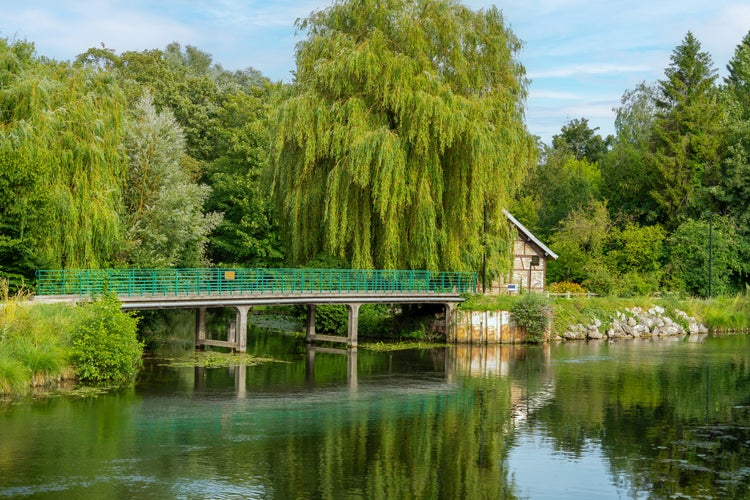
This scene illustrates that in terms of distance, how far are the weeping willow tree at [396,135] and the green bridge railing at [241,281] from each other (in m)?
0.73

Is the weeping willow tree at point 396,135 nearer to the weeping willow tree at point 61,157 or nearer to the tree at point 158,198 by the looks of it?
the tree at point 158,198

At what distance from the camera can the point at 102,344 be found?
88.3 feet

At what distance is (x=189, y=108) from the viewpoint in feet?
218

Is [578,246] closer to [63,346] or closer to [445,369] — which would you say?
[445,369]

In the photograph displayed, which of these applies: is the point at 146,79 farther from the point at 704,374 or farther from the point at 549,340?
the point at 704,374

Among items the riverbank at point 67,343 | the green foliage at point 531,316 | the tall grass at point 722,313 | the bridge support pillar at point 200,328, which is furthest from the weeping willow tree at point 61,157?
the tall grass at point 722,313

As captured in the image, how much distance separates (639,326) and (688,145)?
18278 millimetres

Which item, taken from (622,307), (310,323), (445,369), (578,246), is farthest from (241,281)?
(578,246)

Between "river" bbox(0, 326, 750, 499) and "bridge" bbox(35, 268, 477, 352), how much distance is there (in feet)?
8.55

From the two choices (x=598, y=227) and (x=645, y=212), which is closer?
(x=598, y=227)

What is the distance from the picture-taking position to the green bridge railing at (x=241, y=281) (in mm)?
31266

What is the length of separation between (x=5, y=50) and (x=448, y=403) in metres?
22.1

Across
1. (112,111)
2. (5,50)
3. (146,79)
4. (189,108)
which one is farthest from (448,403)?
(146,79)

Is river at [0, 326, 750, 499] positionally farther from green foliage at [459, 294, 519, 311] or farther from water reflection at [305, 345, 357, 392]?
green foliage at [459, 294, 519, 311]
